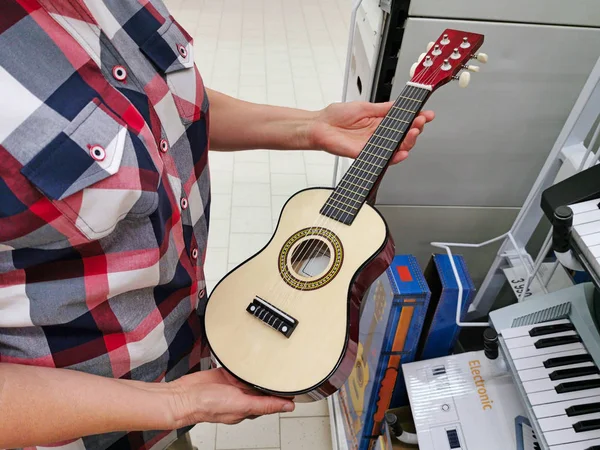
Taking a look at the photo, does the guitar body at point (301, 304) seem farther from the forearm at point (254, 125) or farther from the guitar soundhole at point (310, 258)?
the forearm at point (254, 125)

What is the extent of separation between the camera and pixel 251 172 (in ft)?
8.70

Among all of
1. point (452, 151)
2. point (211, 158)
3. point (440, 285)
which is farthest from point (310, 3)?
point (440, 285)

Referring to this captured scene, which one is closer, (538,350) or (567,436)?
(567,436)

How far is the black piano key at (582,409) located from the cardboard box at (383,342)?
35 centimetres

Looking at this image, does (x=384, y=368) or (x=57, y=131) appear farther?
(x=384, y=368)

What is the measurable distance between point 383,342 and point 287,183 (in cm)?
159

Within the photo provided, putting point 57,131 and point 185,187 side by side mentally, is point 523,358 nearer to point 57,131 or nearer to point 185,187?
point 185,187

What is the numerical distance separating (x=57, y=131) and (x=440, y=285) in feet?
2.94

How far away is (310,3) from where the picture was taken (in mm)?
4609

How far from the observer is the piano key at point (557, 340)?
0.87 m

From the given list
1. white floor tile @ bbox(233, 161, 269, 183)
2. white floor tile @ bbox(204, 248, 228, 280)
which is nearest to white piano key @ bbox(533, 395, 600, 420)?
white floor tile @ bbox(204, 248, 228, 280)

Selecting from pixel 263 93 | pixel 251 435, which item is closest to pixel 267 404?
pixel 251 435

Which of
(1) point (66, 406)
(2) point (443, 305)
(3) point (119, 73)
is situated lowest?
(2) point (443, 305)

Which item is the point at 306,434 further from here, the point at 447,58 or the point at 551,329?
the point at 447,58
